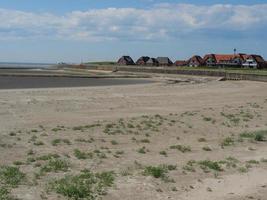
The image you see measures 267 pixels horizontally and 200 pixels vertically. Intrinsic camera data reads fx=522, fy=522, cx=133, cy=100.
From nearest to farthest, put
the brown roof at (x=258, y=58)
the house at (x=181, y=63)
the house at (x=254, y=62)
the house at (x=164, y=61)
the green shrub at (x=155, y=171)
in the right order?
the green shrub at (x=155, y=171) < the house at (x=254, y=62) < the brown roof at (x=258, y=58) < the house at (x=181, y=63) < the house at (x=164, y=61)

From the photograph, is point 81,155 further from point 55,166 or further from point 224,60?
point 224,60

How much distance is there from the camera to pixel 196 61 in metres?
160

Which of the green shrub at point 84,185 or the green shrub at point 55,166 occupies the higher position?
the green shrub at point 84,185

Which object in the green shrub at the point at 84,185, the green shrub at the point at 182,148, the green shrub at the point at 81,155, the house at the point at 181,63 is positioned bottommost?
the house at the point at 181,63

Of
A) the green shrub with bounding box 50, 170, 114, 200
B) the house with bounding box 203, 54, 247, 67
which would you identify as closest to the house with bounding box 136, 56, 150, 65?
the house with bounding box 203, 54, 247, 67

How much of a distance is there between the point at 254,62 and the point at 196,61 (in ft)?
73.7

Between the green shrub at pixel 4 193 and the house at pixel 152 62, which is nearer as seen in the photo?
the green shrub at pixel 4 193

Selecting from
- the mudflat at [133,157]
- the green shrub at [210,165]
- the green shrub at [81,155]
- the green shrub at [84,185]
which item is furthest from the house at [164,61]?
the green shrub at [84,185]

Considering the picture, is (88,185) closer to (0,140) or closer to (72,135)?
(0,140)

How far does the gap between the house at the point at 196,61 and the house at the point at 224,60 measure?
1.62 meters

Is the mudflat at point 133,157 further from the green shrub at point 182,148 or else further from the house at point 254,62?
the house at point 254,62

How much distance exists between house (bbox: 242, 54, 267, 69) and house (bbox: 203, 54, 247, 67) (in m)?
2.25

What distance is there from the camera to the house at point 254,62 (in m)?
141

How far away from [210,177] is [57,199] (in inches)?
145
